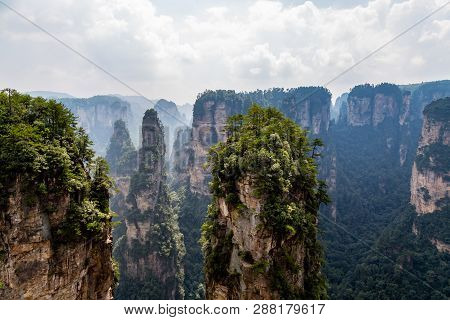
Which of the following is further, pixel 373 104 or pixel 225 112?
pixel 373 104

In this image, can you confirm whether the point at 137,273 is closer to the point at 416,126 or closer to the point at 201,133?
the point at 201,133

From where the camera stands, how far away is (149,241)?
52.0m

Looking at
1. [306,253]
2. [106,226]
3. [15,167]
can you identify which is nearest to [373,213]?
[306,253]

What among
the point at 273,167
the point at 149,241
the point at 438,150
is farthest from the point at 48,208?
the point at 438,150

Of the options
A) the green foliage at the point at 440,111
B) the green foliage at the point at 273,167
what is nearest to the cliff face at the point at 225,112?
the green foliage at the point at 440,111

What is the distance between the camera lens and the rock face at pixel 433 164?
54.9 metres

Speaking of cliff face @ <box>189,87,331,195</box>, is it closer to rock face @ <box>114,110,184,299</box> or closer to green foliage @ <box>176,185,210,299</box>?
green foliage @ <box>176,185,210,299</box>

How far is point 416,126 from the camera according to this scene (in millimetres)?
107750

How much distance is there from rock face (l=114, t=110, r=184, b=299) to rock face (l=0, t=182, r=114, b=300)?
3364cm

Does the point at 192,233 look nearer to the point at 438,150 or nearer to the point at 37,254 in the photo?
the point at 438,150

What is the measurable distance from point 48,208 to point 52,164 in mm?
1930

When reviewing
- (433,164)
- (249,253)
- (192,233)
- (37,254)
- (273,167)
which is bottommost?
(192,233)

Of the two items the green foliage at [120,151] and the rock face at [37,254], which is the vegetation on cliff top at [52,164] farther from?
the green foliage at [120,151]

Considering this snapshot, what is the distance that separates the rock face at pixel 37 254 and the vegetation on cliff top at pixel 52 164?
0.27 metres
